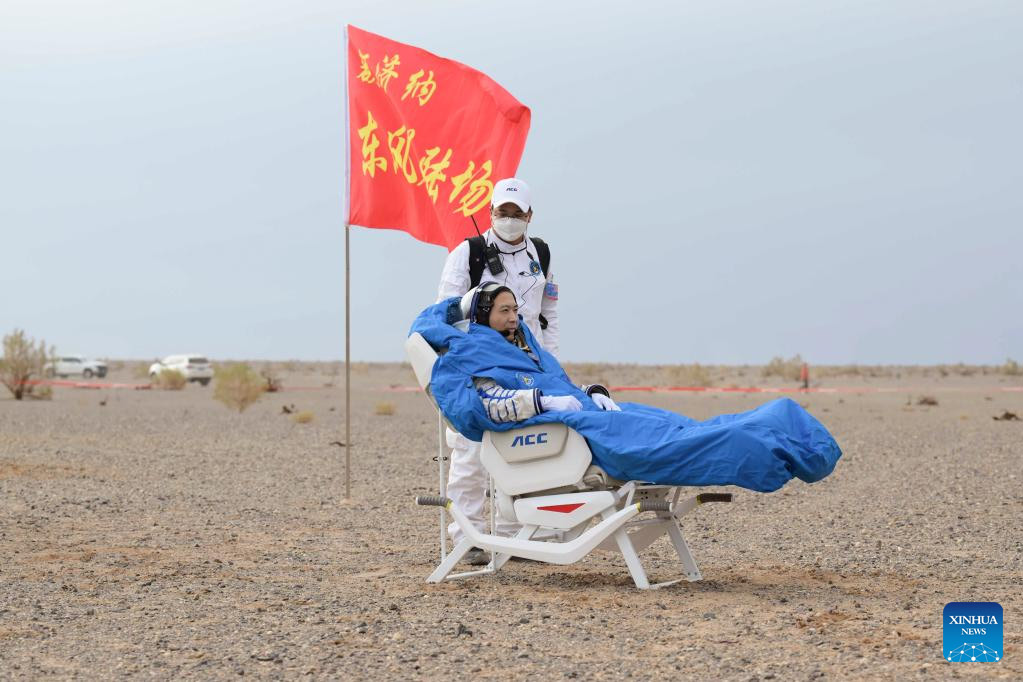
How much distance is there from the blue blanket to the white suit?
90 centimetres

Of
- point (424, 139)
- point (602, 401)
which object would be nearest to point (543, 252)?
point (602, 401)

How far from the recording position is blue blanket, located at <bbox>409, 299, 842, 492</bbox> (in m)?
6.91

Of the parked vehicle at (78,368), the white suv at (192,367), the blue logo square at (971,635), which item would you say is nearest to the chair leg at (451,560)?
the blue logo square at (971,635)

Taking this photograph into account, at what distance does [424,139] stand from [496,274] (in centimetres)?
365

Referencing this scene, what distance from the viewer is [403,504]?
13336 mm

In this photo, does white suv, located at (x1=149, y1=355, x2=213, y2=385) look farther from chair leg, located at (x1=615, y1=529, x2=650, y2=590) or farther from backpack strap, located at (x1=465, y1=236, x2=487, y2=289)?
chair leg, located at (x1=615, y1=529, x2=650, y2=590)

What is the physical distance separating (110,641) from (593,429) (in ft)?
9.58

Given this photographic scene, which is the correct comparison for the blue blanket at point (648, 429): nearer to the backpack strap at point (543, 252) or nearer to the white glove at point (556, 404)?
the white glove at point (556, 404)

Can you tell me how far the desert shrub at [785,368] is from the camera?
63.1 m

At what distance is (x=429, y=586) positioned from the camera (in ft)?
26.3

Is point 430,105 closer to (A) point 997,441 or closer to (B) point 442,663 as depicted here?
(B) point 442,663

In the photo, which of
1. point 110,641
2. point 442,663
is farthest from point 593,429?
point 110,641

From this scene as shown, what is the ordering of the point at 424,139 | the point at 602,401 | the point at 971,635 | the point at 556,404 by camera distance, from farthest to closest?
the point at 424,139 → the point at 602,401 → the point at 556,404 → the point at 971,635

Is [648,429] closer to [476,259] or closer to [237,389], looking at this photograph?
[476,259]
